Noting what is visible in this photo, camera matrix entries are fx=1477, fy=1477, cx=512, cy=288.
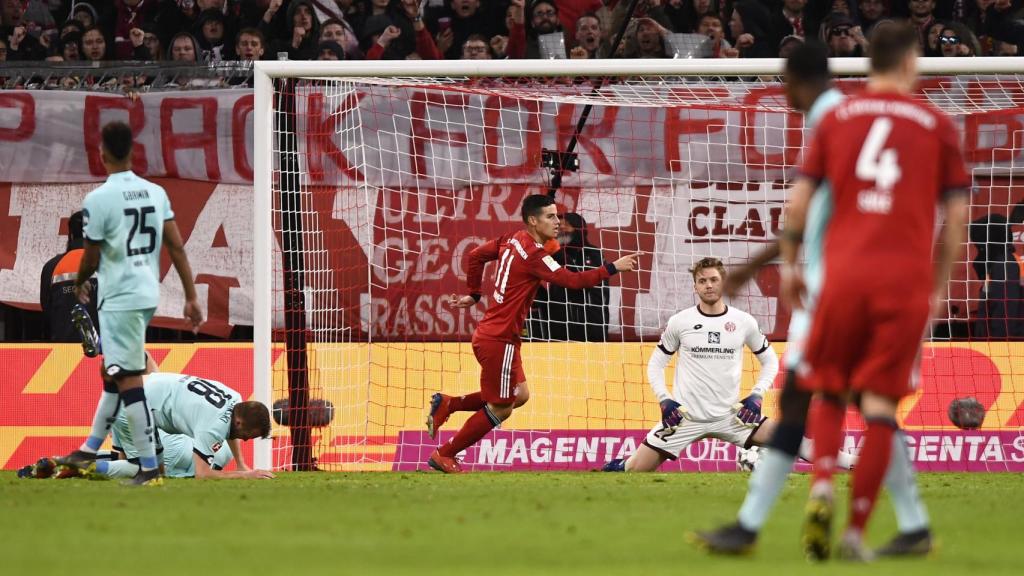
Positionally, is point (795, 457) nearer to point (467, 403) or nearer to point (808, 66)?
point (808, 66)

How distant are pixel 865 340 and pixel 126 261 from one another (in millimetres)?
4903

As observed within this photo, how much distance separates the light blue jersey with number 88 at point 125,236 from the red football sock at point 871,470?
15.9 ft

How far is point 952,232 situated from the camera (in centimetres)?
523

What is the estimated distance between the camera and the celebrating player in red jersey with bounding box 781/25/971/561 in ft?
16.6

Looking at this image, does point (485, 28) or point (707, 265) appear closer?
point (707, 265)

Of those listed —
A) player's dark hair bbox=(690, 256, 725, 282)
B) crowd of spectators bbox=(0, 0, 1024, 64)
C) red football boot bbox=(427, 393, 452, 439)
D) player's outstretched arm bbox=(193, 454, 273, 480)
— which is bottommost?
player's outstretched arm bbox=(193, 454, 273, 480)

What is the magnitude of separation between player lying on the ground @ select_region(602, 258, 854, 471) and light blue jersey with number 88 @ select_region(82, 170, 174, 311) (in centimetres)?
432

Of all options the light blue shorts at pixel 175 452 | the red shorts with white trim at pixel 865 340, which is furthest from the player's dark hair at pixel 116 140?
the red shorts with white trim at pixel 865 340

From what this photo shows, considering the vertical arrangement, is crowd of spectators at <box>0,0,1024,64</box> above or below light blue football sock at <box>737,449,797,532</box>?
above

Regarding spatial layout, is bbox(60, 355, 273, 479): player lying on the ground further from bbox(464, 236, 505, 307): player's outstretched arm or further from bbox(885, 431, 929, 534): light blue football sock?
bbox(885, 431, 929, 534): light blue football sock

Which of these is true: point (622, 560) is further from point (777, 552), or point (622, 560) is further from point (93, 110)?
point (93, 110)

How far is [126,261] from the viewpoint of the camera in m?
8.59

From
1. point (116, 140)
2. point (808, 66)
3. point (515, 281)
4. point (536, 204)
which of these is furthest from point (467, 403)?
point (808, 66)

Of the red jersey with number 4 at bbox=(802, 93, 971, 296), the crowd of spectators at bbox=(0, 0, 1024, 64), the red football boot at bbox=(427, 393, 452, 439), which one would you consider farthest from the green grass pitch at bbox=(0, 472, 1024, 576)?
the crowd of spectators at bbox=(0, 0, 1024, 64)
